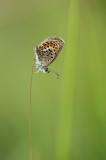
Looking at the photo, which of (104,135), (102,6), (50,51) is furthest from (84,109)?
(102,6)

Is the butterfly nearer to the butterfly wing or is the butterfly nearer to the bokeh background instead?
the butterfly wing

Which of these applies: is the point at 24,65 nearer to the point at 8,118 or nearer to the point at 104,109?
the point at 8,118

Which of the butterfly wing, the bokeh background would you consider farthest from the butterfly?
the bokeh background

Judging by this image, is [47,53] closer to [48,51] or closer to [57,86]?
[48,51]

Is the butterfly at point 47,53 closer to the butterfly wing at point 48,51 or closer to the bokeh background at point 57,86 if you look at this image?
the butterfly wing at point 48,51

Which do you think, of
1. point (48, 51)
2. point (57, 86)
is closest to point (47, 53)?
point (48, 51)
